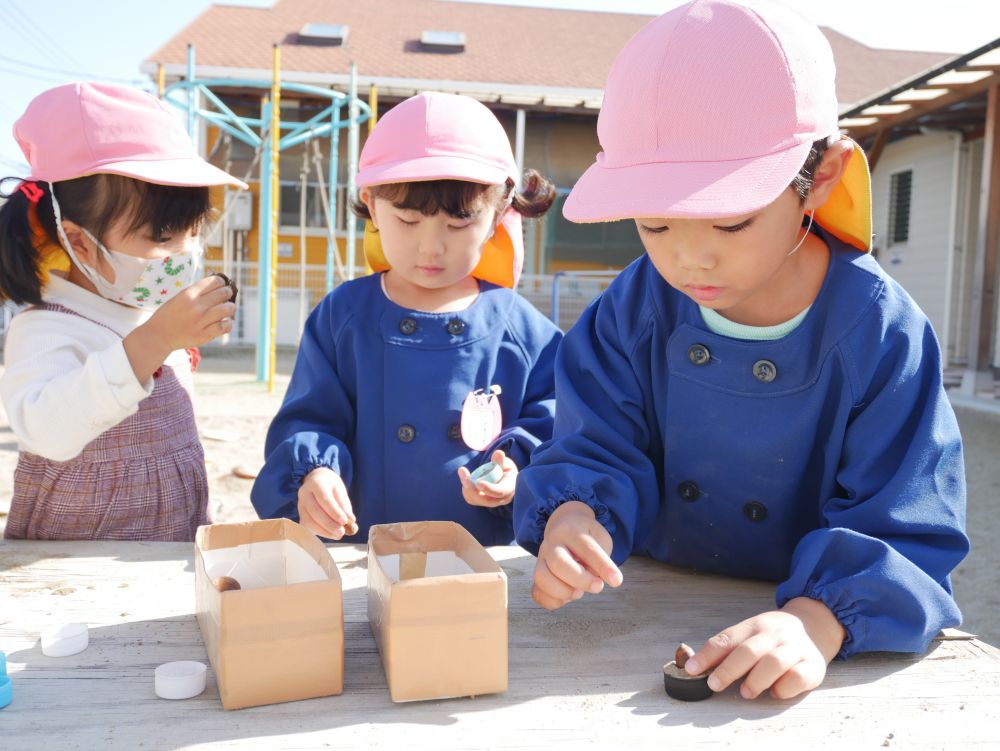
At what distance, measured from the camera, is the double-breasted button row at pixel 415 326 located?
2.05 meters

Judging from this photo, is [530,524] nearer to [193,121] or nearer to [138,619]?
[138,619]

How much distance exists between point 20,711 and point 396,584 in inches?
16.7

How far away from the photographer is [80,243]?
6.61ft

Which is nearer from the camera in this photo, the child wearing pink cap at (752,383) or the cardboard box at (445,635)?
the cardboard box at (445,635)

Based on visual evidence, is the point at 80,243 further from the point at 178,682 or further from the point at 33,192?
the point at 178,682

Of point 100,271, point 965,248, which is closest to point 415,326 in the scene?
point 100,271

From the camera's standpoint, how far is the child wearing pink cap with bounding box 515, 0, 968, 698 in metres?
1.15

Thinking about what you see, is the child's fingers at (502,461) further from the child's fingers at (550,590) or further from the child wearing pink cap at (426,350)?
the child's fingers at (550,590)

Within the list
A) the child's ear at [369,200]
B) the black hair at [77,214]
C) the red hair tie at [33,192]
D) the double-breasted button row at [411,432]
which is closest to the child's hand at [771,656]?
the double-breasted button row at [411,432]

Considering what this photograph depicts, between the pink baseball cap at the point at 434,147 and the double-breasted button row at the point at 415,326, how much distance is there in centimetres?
31

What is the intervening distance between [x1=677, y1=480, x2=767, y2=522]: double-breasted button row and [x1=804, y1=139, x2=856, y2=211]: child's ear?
0.46m

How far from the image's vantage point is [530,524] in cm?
137

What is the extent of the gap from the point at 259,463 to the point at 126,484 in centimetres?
347

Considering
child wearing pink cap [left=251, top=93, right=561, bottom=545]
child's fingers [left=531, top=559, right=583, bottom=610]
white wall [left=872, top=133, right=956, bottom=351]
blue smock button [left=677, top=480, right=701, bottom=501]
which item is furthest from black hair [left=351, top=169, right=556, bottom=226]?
white wall [left=872, top=133, right=956, bottom=351]
